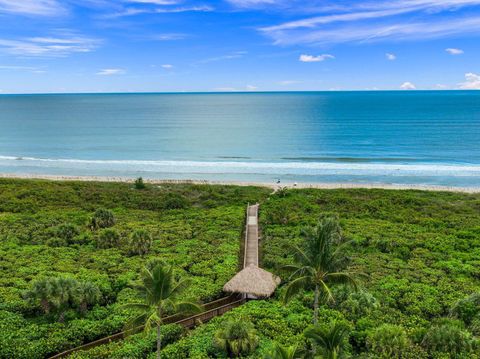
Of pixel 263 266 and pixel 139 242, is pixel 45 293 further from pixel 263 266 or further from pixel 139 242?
pixel 263 266

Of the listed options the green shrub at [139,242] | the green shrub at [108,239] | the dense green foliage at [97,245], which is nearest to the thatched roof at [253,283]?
the dense green foliage at [97,245]

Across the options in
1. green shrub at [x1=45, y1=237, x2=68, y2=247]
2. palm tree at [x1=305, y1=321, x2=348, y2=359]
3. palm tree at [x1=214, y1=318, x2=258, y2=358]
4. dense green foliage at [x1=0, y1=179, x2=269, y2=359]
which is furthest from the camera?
green shrub at [x1=45, y1=237, x2=68, y2=247]

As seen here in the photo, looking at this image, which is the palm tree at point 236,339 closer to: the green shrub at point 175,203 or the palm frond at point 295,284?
the palm frond at point 295,284

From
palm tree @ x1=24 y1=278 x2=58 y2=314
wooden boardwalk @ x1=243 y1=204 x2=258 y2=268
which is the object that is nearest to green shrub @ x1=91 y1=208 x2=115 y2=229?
wooden boardwalk @ x1=243 y1=204 x2=258 y2=268

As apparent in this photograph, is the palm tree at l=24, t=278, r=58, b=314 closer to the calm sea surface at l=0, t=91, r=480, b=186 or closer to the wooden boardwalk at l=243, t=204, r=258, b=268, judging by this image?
the wooden boardwalk at l=243, t=204, r=258, b=268

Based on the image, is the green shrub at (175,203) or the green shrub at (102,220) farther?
the green shrub at (175,203)

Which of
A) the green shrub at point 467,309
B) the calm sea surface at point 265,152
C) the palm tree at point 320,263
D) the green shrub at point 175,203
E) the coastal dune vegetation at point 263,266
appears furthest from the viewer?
the calm sea surface at point 265,152

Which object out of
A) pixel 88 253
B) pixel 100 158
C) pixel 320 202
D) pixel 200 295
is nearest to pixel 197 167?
pixel 100 158

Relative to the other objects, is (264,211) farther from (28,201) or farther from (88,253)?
(28,201)
